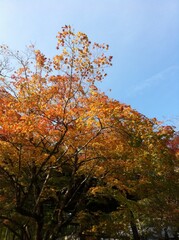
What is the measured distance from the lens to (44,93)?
25.8 feet

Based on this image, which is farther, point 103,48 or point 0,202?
point 0,202

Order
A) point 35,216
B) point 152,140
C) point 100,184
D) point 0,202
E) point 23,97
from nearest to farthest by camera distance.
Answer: point 152,140, point 23,97, point 35,216, point 100,184, point 0,202

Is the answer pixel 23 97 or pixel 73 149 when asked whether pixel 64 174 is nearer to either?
pixel 73 149

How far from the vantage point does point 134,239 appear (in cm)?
1473

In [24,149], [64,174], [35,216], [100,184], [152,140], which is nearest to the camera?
[152,140]

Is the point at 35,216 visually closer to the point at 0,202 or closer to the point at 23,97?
the point at 0,202

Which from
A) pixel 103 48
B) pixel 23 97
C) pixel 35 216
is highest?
pixel 103 48

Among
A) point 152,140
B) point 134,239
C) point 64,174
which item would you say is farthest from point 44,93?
point 134,239

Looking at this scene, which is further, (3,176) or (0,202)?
(0,202)

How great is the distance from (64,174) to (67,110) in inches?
210

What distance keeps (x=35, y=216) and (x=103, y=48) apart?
5.96 metres

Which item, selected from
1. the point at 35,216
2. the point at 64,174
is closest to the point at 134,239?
the point at 64,174

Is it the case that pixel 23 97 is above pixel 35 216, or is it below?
above

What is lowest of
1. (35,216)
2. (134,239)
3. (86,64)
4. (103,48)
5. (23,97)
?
(35,216)
